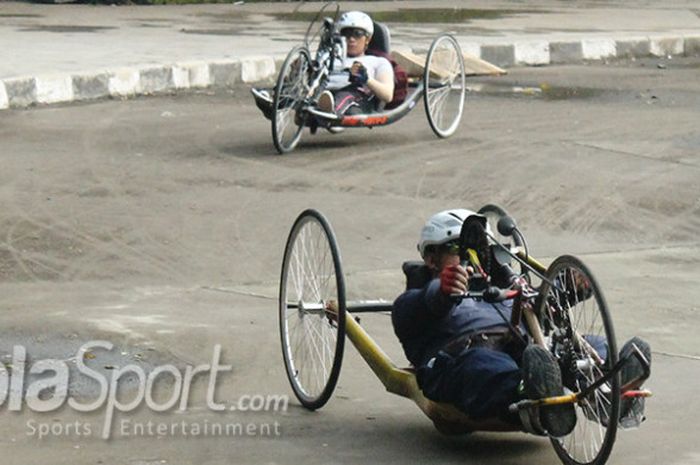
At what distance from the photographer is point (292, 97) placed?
1155 centimetres

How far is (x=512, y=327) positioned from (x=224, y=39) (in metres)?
12.1


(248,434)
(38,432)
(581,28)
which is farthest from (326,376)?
(581,28)

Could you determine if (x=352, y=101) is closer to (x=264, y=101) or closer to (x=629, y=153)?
(x=264, y=101)

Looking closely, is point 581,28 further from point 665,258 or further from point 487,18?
point 665,258

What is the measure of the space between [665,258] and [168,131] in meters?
4.66

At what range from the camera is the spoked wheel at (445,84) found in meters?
12.4

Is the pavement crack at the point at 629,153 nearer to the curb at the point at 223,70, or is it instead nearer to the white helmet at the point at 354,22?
the white helmet at the point at 354,22

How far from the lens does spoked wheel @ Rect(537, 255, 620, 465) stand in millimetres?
5043

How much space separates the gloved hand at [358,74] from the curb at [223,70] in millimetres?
2984

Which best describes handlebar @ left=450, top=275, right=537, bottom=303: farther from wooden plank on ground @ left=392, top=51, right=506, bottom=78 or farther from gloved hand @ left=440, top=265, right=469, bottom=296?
wooden plank on ground @ left=392, top=51, right=506, bottom=78

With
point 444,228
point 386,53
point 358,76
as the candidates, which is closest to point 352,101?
point 358,76

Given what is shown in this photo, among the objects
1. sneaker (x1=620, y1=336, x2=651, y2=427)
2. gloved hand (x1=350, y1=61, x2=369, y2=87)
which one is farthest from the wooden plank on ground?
sneaker (x1=620, y1=336, x2=651, y2=427)

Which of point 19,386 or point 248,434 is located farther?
point 19,386

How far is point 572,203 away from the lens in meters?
10.2
